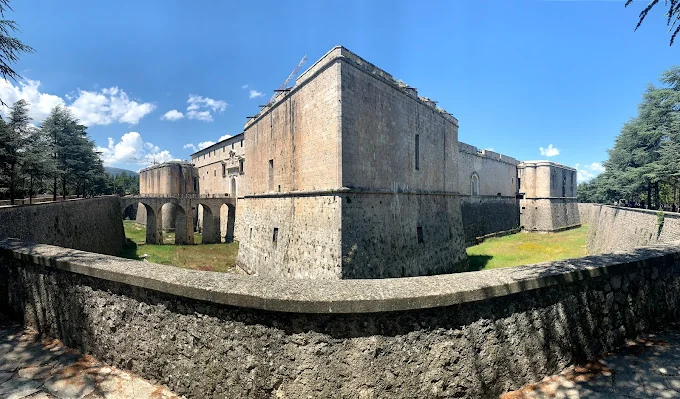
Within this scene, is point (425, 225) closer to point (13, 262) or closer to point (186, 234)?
point (13, 262)

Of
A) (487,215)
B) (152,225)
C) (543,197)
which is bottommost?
(152,225)

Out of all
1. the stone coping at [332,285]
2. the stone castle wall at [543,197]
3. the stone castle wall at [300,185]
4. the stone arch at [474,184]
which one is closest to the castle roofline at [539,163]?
the stone castle wall at [543,197]

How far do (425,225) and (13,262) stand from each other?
1402cm

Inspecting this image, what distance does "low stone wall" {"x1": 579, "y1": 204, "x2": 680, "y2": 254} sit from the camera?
10.3m

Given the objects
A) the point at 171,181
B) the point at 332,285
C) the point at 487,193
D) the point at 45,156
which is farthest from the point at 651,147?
the point at 171,181

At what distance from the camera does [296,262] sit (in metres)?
12.4

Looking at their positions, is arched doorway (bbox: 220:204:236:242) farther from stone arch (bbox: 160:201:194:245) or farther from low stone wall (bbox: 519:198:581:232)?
low stone wall (bbox: 519:198:581:232)

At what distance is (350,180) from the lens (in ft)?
35.4

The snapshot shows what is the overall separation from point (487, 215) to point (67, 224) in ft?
101

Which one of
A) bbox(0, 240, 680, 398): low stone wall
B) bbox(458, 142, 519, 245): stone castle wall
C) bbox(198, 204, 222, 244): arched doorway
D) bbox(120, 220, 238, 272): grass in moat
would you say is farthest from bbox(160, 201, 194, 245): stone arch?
bbox(0, 240, 680, 398): low stone wall

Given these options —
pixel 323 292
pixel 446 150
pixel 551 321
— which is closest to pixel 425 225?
pixel 446 150

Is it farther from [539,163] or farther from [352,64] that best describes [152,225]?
[539,163]

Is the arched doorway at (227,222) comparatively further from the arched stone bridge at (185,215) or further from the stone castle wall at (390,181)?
the stone castle wall at (390,181)

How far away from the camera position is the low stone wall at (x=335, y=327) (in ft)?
8.13
